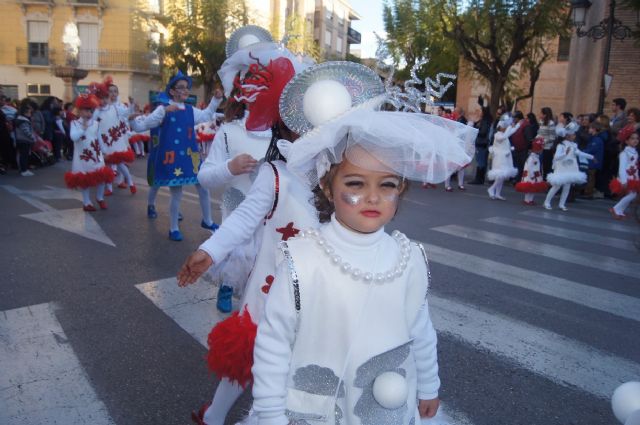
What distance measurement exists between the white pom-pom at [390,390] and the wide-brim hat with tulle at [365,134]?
63cm

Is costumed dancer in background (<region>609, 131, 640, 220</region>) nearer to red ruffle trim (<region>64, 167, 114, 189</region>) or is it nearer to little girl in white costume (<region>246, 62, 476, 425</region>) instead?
red ruffle trim (<region>64, 167, 114, 189</region>)

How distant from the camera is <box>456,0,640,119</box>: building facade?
17750mm

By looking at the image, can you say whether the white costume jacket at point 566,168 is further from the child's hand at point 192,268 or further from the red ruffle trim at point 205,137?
the child's hand at point 192,268

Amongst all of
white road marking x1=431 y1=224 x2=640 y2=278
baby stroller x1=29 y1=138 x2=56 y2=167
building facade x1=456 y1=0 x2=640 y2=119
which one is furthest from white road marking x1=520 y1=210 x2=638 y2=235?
baby stroller x1=29 y1=138 x2=56 y2=167

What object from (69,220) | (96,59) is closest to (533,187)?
(69,220)

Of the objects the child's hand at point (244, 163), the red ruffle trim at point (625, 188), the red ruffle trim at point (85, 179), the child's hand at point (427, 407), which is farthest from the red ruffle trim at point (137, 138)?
the child's hand at point (427, 407)

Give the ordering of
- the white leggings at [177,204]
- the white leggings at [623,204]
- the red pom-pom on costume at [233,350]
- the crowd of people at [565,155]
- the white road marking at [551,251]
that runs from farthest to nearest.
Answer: the crowd of people at [565,155] < the white leggings at [623,204] < the white leggings at [177,204] < the white road marking at [551,251] < the red pom-pom on costume at [233,350]

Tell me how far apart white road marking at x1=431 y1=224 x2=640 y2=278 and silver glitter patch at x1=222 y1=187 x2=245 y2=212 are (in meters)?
4.14

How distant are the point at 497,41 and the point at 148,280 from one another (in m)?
16.5

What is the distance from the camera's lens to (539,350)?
3789 millimetres

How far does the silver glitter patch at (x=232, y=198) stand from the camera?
13.1 feet

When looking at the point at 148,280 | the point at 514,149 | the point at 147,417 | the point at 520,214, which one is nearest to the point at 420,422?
the point at 147,417

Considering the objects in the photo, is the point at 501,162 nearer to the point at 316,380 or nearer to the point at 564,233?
the point at 564,233

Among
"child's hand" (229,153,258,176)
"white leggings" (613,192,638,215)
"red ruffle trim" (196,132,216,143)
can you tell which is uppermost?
"child's hand" (229,153,258,176)
